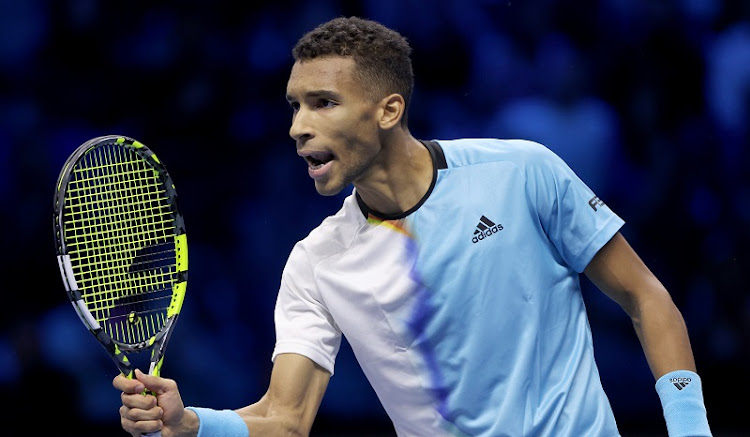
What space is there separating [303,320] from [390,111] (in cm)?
59

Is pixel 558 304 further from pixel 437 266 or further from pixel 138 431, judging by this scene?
pixel 138 431

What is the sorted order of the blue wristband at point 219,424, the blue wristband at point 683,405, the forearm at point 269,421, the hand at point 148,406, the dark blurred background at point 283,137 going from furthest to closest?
the dark blurred background at point 283,137 → the forearm at point 269,421 → the blue wristband at point 219,424 → the blue wristband at point 683,405 → the hand at point 148,406

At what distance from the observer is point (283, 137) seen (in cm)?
515

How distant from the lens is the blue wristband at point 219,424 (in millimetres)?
2695

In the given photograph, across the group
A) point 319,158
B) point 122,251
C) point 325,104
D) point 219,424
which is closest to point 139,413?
point 219,424

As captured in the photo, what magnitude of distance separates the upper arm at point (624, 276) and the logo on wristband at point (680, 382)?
21 centimetres

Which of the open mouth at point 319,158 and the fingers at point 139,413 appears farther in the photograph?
the open mouth at point 319,158

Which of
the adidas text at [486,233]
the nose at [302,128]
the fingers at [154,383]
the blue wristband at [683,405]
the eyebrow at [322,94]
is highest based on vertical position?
the eyebrow at [322,94]

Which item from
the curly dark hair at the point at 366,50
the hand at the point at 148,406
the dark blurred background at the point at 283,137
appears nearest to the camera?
the hand at the point at 148,406

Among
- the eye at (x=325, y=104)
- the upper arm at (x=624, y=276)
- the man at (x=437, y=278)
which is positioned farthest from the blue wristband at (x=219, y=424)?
the upper arm at (x=624, y=276)

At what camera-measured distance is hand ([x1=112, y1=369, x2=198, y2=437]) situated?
246 centimetres

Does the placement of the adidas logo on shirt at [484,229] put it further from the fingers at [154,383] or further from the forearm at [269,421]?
the fingers at [154,383]

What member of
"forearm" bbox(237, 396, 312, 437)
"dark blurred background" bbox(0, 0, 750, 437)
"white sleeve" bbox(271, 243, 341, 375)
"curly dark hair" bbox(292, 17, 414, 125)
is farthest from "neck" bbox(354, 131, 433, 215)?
"dark blurred background" bbox(0, 0, 750, 437)

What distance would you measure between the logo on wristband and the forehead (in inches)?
42.1
